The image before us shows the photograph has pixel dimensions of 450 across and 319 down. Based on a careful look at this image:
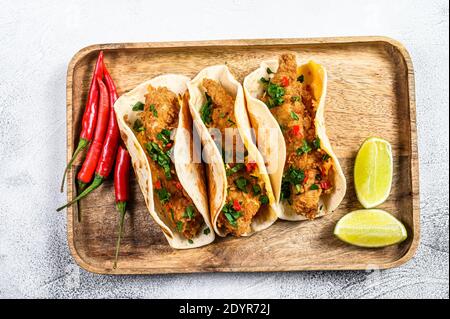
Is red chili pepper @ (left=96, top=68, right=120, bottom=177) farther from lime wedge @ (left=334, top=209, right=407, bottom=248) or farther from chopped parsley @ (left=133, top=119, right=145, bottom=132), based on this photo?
lime wedge @ (left=334, top=209, right=407, bottom=248)

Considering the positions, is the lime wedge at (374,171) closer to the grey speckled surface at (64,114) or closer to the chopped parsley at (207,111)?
the grey speckled surface at (64,114)

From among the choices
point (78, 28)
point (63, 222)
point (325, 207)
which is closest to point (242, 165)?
point (325, 207)

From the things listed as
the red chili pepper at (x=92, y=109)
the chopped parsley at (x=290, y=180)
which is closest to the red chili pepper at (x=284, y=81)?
the chopped parsley at (x=290, y=180)

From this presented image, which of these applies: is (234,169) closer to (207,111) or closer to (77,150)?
(207,111)

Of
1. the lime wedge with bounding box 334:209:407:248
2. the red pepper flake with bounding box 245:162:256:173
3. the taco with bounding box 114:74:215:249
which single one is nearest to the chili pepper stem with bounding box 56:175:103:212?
the taco with bounding box 114:74:215:249

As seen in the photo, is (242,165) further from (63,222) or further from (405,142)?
(63,222)
